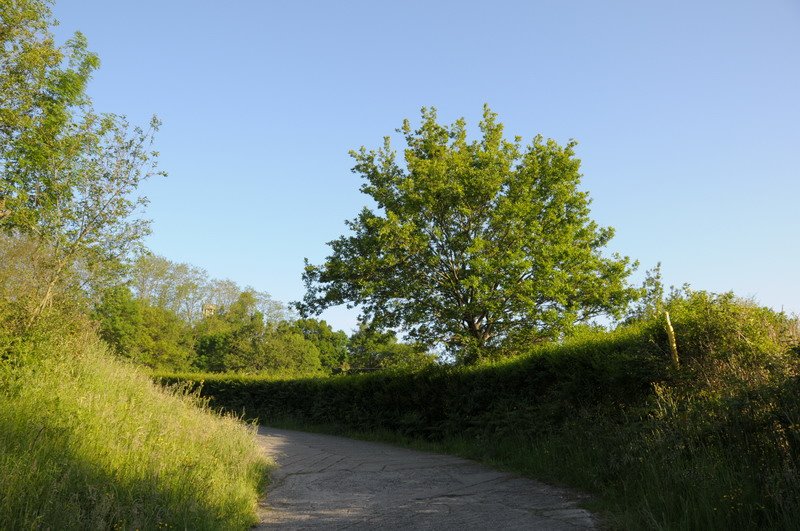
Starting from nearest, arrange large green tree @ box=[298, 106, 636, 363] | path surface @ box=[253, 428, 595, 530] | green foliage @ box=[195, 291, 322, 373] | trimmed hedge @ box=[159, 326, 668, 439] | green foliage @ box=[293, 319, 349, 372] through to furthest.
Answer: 1. path surface @ box=[253, 428, 595, 530]
2. trimmed hedge @ box=[159, 326, 668, 439]
3. large green tree @ box=[298, 106, 636, 363]
4. green foliage @ box=[195, 291, 322, 373]
5. green foliage @ box=[293, 319, 349, 372]

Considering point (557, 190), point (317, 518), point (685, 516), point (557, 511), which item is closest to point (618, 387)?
point (557, 511)

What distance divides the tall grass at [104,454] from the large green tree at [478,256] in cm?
1268

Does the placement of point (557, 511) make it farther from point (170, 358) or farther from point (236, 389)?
point (170, 358)

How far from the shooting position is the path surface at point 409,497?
6.05 m

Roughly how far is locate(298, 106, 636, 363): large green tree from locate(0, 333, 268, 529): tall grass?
12682 millimetres

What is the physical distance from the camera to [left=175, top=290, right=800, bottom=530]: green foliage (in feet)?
16.4

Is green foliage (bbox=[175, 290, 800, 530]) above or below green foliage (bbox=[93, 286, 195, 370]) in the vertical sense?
below

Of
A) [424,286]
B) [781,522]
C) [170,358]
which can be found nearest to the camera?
[781,522]

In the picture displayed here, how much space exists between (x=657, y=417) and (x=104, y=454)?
6.92 metres

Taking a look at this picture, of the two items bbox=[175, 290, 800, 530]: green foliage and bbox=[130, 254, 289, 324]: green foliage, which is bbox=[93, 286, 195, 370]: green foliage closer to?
bbox=[130, 254, 289, 324]: green foliage

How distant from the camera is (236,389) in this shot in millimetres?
26688

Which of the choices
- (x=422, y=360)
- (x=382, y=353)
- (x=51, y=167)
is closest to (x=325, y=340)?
(x=382, y=353)

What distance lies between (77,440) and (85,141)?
940 centimetres

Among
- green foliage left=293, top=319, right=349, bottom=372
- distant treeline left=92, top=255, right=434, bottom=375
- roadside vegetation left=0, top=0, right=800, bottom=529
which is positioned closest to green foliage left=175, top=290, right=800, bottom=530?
roadside vegetation left=0, top=0, right=800, bottom=529
